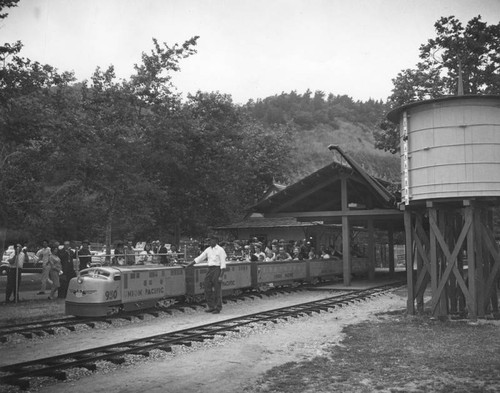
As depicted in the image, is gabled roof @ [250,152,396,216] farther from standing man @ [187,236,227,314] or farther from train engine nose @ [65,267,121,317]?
train engine nose @ [65,267,121,317]

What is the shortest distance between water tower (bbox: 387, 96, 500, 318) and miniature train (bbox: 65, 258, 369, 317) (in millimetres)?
6717

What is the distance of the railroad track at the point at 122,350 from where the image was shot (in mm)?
7551

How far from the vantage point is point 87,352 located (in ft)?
29.7

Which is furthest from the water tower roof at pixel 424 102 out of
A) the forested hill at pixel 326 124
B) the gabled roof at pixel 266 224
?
the forested hill at pixel 326 124

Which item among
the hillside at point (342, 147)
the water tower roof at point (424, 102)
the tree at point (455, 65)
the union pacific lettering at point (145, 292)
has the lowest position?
the union pacific lettering at point (145, 292)

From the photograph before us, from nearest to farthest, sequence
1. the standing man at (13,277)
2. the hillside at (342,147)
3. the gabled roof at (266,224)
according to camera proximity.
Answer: the standing man at (13,277) → the gabled roof at (266,224) → the hillside at (342,147)

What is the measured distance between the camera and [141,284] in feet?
48.0

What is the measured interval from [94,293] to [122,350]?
4.38 metres

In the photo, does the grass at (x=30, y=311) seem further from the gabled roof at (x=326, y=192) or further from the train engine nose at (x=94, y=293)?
the gabled roof at (x=326, y=192)

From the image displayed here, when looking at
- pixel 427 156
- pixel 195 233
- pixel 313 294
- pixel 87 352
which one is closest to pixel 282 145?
pixel 195 233

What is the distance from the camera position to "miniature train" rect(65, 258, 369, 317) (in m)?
13.3

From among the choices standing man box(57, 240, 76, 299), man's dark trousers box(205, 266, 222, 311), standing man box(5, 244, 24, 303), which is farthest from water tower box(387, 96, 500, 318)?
standing man box(5, 244, 24, 303)

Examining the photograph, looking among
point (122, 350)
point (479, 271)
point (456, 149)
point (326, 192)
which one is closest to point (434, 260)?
point (479, 271)

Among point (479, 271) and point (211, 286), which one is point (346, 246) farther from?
point (479, 271)
